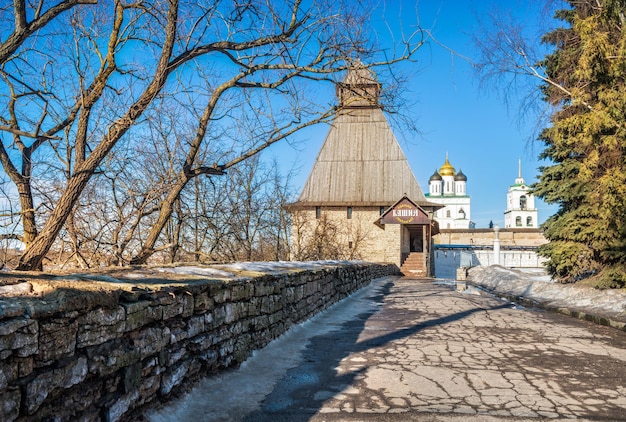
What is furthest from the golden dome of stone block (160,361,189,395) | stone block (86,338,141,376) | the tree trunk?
stone block (86,338,141,376)

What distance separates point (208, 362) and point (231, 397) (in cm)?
38

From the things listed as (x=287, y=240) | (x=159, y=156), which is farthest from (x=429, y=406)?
(x=287, y=240)

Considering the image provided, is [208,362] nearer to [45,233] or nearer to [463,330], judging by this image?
[45,233]

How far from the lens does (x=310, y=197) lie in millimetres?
33375

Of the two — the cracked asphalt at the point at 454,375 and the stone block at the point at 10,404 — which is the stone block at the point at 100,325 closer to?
the stone block at the point at 10,404

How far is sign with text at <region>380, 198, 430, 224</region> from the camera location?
2803cm

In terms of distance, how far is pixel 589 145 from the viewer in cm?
1111

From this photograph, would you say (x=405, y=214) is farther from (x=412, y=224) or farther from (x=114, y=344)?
(x=114, y=344)

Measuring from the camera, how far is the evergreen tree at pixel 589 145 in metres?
10.0

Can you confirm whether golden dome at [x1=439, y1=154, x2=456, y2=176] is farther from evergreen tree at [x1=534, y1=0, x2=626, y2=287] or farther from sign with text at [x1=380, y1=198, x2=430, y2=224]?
evergreen tree at [x1=534, y1=0, x2=626, y2=287]

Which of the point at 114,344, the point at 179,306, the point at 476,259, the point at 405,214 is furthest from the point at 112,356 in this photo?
the point at 476,259

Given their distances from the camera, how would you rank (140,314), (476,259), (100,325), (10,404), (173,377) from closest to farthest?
(10,404), (100,325), (140,314), (173,377), (476,259)

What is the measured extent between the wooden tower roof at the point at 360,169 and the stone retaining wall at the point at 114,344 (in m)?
27.9

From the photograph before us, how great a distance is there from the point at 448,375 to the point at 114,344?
120 inches
